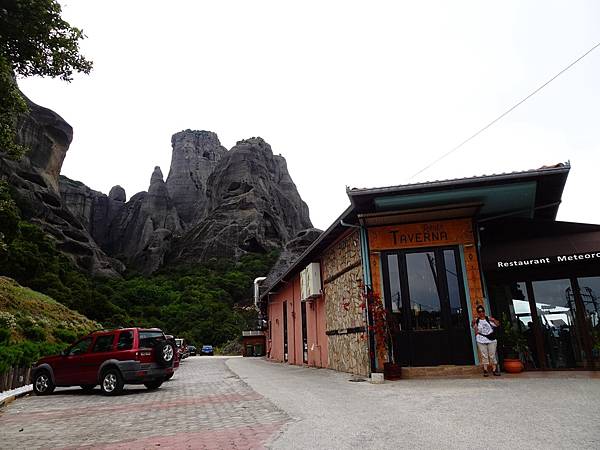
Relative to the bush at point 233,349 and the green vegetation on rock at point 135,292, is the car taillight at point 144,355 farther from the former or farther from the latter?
the bush at point 233,349

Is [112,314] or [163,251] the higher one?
[163,251]

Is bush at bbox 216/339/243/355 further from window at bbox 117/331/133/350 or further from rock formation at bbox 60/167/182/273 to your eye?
rock formation at bbox 60/167/182/273

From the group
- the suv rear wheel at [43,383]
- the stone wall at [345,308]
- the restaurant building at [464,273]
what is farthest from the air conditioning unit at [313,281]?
the suv rear wheel at [43,383]

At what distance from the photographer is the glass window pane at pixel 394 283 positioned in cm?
1139

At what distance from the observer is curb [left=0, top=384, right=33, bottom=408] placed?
9.75 meters

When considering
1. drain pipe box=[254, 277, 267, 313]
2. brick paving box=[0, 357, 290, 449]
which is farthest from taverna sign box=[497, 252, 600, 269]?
drain pipe box=[254, 277, 267, 313]

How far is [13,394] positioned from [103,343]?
227cm

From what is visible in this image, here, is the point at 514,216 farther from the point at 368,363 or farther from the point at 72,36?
the point at 72,36

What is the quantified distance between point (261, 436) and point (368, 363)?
21.5ft

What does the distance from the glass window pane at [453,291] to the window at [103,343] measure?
28.5ft

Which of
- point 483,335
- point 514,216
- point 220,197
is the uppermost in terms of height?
point 220,197

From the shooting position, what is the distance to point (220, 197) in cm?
9206

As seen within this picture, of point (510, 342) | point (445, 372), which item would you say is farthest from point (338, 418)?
point (510, 342)

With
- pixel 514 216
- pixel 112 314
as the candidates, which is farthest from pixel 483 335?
pixel 112 314
